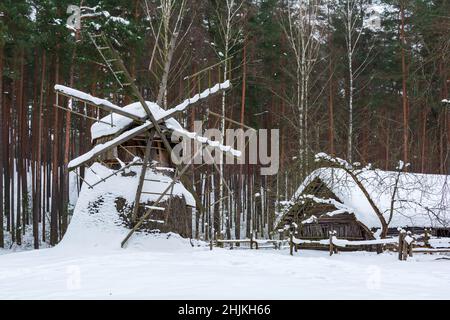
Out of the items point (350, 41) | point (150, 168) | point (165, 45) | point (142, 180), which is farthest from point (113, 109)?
point (350, 41)

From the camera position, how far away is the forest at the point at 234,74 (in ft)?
66.7

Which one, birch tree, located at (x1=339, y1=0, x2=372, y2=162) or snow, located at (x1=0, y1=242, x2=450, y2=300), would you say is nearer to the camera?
snow, located at (x1=0, y1=242, x2=450, y2=300)

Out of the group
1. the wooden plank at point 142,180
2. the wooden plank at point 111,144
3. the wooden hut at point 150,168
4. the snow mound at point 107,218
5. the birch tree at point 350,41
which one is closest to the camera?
the wooden plank at point 111,144

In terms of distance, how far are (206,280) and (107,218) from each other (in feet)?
20.9

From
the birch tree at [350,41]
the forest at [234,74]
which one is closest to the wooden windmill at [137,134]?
the forest at [234,74]

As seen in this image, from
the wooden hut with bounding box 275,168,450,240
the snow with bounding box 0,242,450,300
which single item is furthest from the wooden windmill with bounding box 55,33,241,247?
the wooden hut with bounding box 275,168,450,240

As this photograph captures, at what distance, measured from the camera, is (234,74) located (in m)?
24.6

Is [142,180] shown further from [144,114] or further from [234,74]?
[234,74]

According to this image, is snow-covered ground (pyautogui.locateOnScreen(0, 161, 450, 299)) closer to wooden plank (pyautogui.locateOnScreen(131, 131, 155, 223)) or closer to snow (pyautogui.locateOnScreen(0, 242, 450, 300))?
snow (pyautogui.locateOnScreen(0, 242, 450, 300))

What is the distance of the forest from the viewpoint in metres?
20.3

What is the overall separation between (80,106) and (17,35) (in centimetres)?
902

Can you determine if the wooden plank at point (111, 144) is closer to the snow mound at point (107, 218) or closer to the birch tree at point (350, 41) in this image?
the snow mound at point (107, 218)
